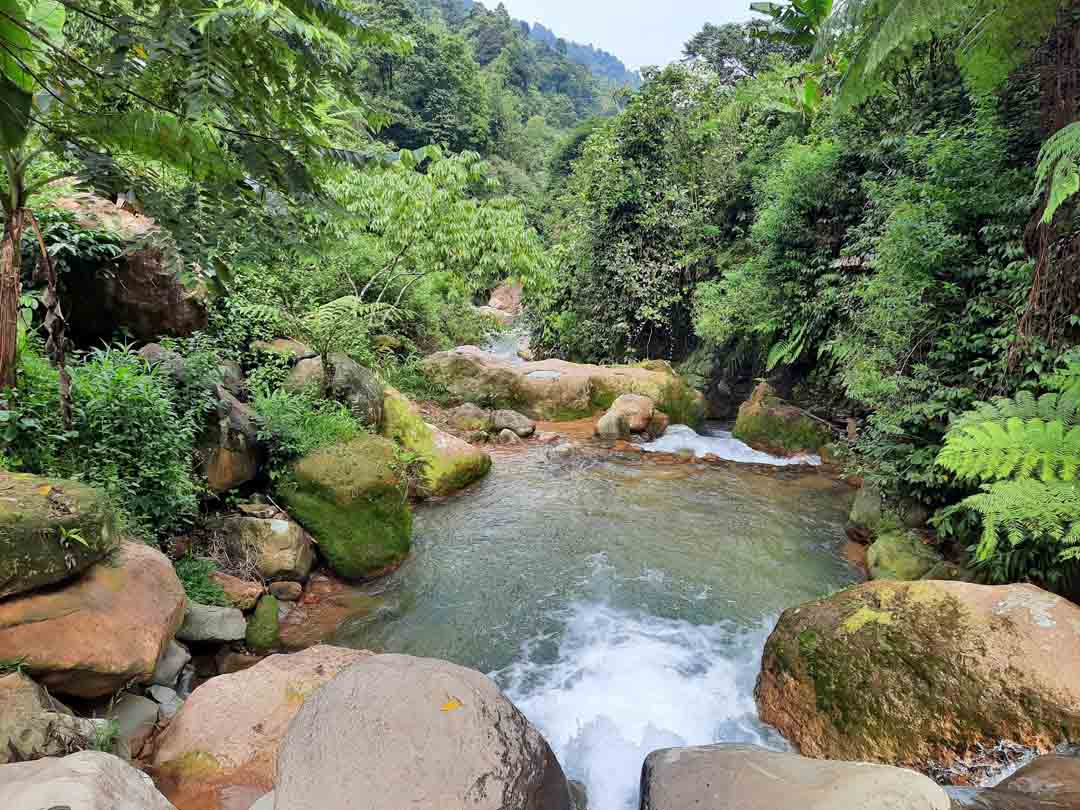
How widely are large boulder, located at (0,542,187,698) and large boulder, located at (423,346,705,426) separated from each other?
829 centimetres

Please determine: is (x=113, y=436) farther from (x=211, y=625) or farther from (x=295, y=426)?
(x=295, y=426)

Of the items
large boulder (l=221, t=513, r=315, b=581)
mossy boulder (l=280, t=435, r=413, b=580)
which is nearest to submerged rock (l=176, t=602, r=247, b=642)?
large boulder (l=221, t=513, r=315, b=581)

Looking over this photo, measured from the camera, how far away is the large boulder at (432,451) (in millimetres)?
7547

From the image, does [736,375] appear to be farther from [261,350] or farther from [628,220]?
[261,350]

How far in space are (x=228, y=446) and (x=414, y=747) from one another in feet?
12.3

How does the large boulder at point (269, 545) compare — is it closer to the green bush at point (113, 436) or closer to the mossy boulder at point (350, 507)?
the mossy boulder at point (350, 507)

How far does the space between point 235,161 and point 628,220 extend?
12800 millimetres

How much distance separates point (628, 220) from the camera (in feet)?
46.2

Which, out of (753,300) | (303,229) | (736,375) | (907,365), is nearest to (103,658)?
(303,229)

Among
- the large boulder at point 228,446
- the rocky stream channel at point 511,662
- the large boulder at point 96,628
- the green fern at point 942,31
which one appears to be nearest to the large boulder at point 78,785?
the rocky stream channel at point 511,662

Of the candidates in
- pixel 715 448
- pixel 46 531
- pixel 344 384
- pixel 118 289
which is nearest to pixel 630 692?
pixel 46 531

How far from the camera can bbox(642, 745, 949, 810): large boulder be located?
90.2 inches

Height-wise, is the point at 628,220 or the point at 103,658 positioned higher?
the point at 628,220

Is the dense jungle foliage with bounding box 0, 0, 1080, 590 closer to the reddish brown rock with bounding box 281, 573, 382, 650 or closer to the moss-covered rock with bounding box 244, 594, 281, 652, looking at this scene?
the moss-covered rock with bounding box 244, 594, 281, 652
